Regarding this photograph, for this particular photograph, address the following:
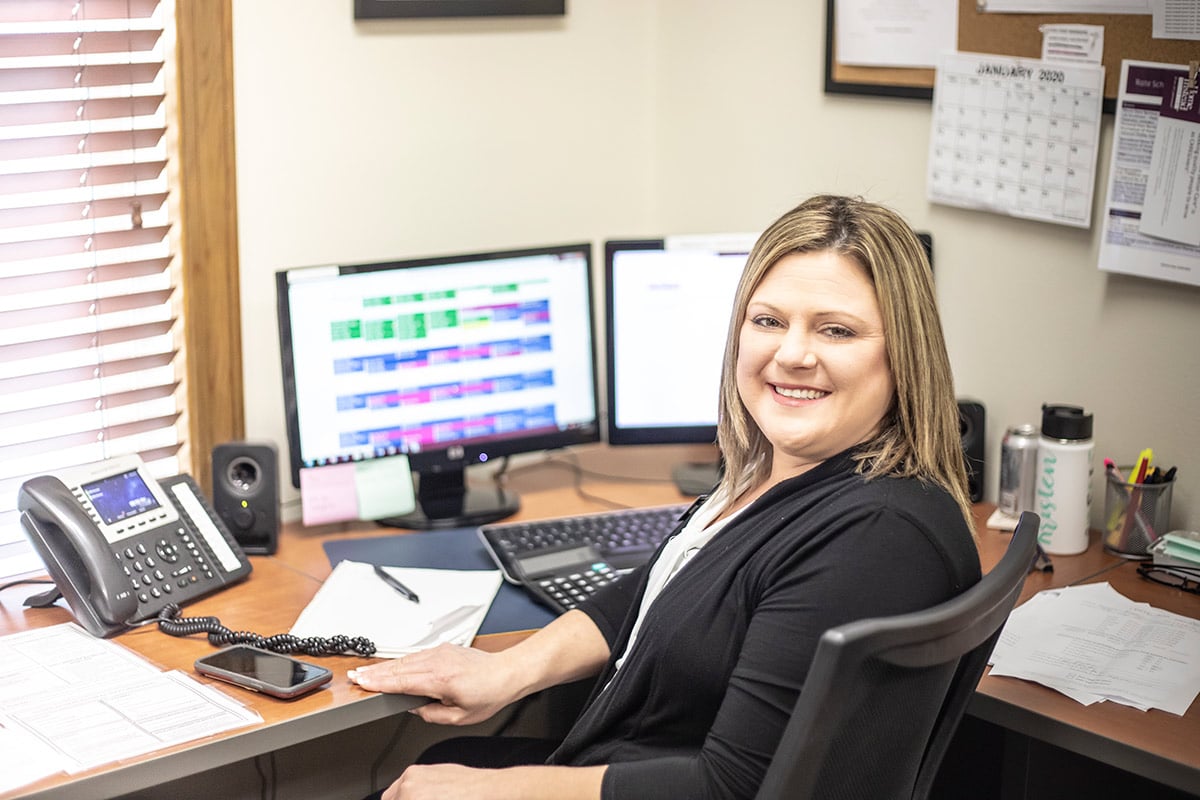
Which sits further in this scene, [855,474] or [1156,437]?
[1156,437]

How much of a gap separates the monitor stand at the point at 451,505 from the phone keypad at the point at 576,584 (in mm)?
304

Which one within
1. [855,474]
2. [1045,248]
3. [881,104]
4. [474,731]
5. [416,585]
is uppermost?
[881,104]

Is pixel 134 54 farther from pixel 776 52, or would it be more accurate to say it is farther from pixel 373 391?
pixel 776 52

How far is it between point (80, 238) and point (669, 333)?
1.00 metres

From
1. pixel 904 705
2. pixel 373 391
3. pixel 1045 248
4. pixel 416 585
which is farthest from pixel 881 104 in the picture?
pixel 904 705

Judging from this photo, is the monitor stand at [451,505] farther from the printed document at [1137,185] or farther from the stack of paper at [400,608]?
the printed document at [1137,185]

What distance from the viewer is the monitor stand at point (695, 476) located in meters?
2.33

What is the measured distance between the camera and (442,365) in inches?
86.6

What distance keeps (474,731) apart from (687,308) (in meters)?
0.91

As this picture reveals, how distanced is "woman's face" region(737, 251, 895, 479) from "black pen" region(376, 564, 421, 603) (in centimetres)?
63

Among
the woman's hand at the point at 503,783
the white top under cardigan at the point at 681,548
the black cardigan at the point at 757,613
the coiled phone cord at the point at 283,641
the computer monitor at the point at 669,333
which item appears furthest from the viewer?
the computer monitor at the point at 669,333

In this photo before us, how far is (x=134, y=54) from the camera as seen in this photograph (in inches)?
77.3

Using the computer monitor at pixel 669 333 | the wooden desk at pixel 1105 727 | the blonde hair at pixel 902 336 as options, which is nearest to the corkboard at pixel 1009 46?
the computer monitor at pixel 669 333

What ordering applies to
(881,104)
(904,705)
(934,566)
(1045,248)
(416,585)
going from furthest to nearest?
(881,104), (1045,248), (416,585), (934,566), (904,705)
